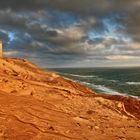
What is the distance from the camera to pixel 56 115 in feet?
45.3

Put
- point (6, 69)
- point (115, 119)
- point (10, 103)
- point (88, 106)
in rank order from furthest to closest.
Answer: point (6, 69), point (88, 106), point (115, 119), point (10, 103)

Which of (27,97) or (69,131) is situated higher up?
(27,97)

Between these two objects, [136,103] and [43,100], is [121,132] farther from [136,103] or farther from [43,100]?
[136,103]

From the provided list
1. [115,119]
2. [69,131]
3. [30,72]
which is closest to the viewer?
[69,131]

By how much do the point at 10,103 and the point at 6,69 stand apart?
18.7 ft

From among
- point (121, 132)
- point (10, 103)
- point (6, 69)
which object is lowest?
point (121, 132)

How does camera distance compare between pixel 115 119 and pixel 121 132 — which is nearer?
pixel 121 132

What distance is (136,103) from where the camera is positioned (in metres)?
19.5

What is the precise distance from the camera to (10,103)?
1381 centimetres

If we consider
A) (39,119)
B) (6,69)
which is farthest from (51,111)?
(6,69)

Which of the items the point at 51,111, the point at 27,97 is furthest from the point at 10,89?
the point at 51,111

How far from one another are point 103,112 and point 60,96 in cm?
218

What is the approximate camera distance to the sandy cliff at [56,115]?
1210 centimetres

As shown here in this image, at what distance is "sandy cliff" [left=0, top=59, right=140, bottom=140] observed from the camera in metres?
12.1
